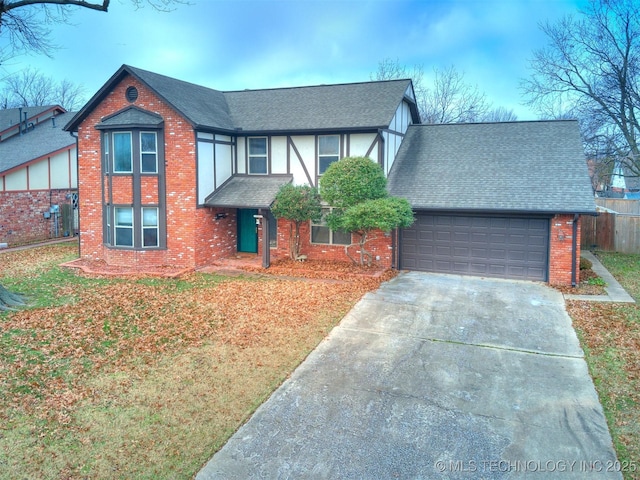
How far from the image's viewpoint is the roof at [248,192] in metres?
16.3

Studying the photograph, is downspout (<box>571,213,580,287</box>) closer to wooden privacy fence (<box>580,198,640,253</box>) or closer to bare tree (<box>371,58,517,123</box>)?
wooden privacy fence (<box>580,198,640,253</box>)

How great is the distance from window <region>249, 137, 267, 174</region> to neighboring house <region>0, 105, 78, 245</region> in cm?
1075

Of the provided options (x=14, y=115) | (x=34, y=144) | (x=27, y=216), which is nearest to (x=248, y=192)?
(x=27, y=216)

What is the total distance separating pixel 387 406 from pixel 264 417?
69.8 inches

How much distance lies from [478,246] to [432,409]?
9.54 meters

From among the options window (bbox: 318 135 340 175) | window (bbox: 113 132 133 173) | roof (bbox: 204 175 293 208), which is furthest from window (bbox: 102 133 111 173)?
window (bbox: 318 135 340 175)

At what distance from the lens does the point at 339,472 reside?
5492mm

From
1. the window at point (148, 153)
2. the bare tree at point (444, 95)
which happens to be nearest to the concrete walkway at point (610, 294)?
the window at point (148, 153)

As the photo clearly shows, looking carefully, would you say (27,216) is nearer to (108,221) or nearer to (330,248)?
(108,221)

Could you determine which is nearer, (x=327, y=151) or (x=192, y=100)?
(x=327, y=151)

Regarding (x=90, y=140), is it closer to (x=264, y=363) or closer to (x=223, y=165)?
(x=223, y=165)

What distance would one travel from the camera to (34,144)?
25.0m

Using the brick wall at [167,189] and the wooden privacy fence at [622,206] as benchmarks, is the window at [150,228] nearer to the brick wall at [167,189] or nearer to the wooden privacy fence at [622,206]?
the brick wall at [167,189]

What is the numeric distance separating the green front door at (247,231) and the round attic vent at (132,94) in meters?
5.36
